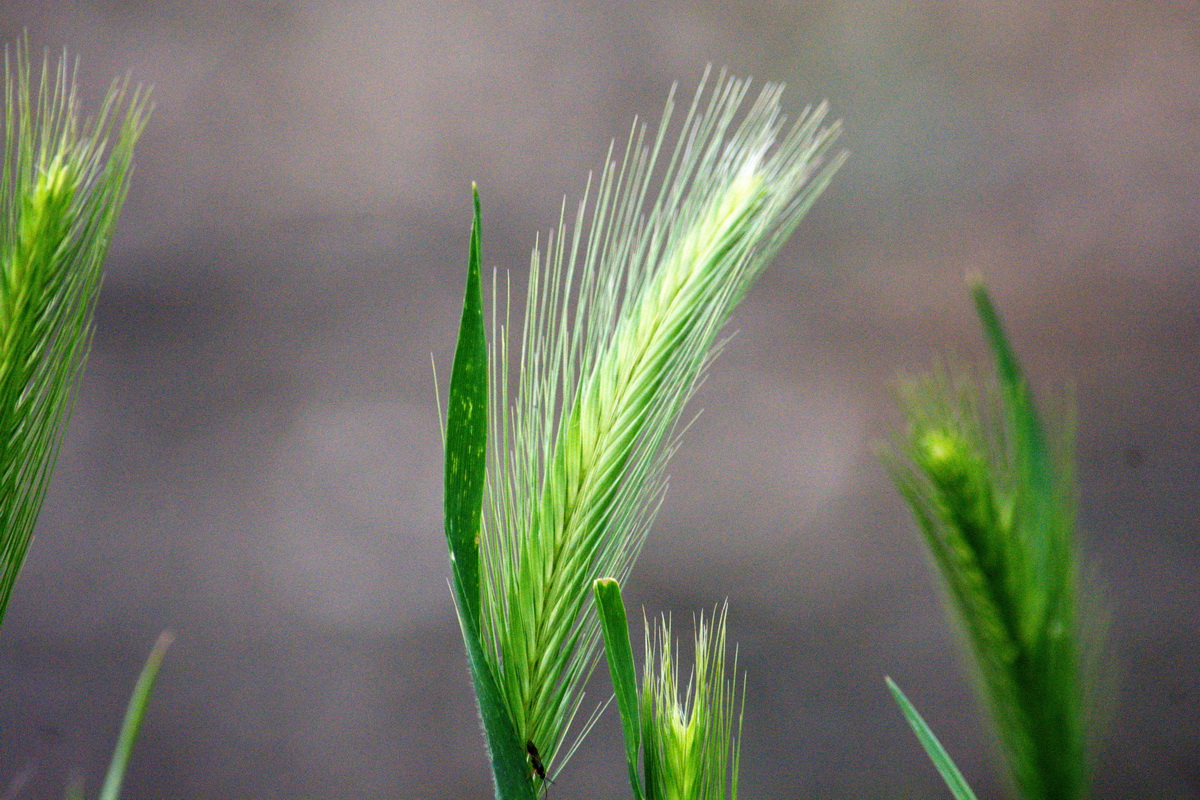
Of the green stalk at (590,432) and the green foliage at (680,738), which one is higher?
the green stalk at (590,432)

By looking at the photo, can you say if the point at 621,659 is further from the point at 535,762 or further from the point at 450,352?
the point at 450,352

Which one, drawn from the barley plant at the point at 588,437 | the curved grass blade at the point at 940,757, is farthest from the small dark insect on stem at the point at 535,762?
the curved grass blade at the point at 940,757

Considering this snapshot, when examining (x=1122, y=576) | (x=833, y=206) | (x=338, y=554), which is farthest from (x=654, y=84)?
(x=1122, y=576)

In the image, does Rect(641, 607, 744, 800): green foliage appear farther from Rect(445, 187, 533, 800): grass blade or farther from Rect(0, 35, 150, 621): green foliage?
Rect(0, 35, 150, 621): green foliage

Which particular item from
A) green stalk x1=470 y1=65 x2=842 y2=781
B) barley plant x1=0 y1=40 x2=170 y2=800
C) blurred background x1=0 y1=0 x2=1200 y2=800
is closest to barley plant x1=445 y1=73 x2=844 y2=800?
green stalk x1=470 y1=65 x2=842 y2=781

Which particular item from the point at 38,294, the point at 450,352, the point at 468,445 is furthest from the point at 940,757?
the point at 450,352

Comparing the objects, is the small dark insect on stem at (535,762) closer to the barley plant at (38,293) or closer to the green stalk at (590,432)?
the green stalk at (590,432)

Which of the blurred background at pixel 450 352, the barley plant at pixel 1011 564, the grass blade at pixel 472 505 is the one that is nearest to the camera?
the grass blade at pixel 472 505
